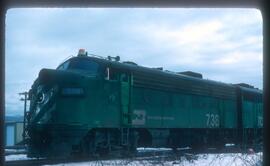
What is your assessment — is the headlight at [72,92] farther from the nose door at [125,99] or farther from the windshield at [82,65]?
the nose door at [125,99]

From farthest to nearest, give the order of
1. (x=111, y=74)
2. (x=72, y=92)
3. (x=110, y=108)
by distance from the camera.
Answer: (x=111, y=74)
(x=110, y=108)
(x=72, y=92)

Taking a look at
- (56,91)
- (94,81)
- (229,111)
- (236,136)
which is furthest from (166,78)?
(236,136)

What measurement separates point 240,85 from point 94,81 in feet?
37.6

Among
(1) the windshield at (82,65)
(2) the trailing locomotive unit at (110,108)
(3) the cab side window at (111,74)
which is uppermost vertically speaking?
(1) the windshield at (82,65)

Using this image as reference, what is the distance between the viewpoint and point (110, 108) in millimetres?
12203

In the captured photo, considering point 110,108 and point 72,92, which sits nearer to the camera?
point 72,92

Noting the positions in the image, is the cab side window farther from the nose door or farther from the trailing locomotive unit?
the nose door

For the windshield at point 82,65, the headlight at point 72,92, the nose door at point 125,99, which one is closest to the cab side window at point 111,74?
the nose door at point 125,99

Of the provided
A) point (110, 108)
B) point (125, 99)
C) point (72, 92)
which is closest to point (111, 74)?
point (125, 99)

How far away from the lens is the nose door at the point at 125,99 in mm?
12539

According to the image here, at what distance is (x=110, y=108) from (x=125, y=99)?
0.69m

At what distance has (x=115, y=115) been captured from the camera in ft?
40.4

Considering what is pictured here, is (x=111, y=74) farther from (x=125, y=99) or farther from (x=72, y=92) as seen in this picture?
(x=72, y=92)

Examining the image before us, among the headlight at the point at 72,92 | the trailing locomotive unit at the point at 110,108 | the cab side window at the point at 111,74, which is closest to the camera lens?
the trailing locomotive unit at the point at 110,108
